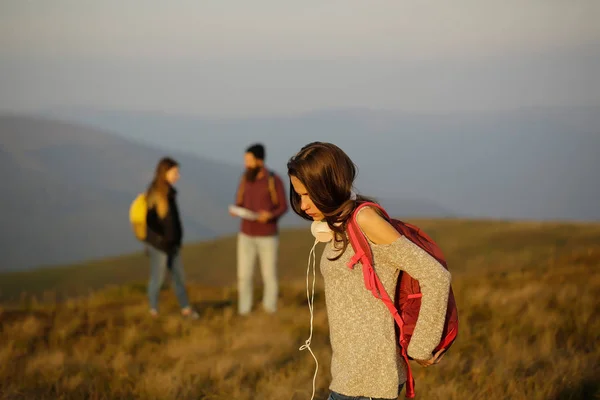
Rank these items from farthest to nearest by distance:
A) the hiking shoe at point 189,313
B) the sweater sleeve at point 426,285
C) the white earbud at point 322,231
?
the hiking shoe at point 189,313 → the white earbud at point 322,231 → the sweater sleeve at point 426,285

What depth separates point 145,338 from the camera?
9.11 meters

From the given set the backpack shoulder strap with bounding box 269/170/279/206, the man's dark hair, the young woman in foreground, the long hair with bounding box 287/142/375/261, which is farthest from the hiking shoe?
the long hair with bounding box 287/142/375/261

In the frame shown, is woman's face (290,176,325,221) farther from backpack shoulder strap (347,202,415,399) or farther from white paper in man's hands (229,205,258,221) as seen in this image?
white paper in man's hands (229,205,258,221)

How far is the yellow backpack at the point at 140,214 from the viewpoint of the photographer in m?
10.0

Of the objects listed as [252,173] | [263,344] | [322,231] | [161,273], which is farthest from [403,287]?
[161,273]

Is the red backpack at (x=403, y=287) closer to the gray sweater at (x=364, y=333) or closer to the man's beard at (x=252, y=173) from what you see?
the gray sweater at (x=364, y=333)

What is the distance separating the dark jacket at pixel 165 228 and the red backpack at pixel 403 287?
7106mm

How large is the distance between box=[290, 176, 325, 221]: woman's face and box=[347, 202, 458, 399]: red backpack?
0.55 feet

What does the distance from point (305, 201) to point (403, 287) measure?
52cm

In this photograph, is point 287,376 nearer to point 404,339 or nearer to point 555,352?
point 555,352

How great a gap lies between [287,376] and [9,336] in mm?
3827

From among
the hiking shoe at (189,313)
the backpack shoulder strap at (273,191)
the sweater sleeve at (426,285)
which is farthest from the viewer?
the hiking shoe at (189,313)

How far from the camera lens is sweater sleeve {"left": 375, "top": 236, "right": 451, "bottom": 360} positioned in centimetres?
307

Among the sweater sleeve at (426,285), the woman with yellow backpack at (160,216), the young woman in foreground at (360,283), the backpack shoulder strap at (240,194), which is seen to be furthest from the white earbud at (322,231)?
the backpack shoulder strap at (240,194)
